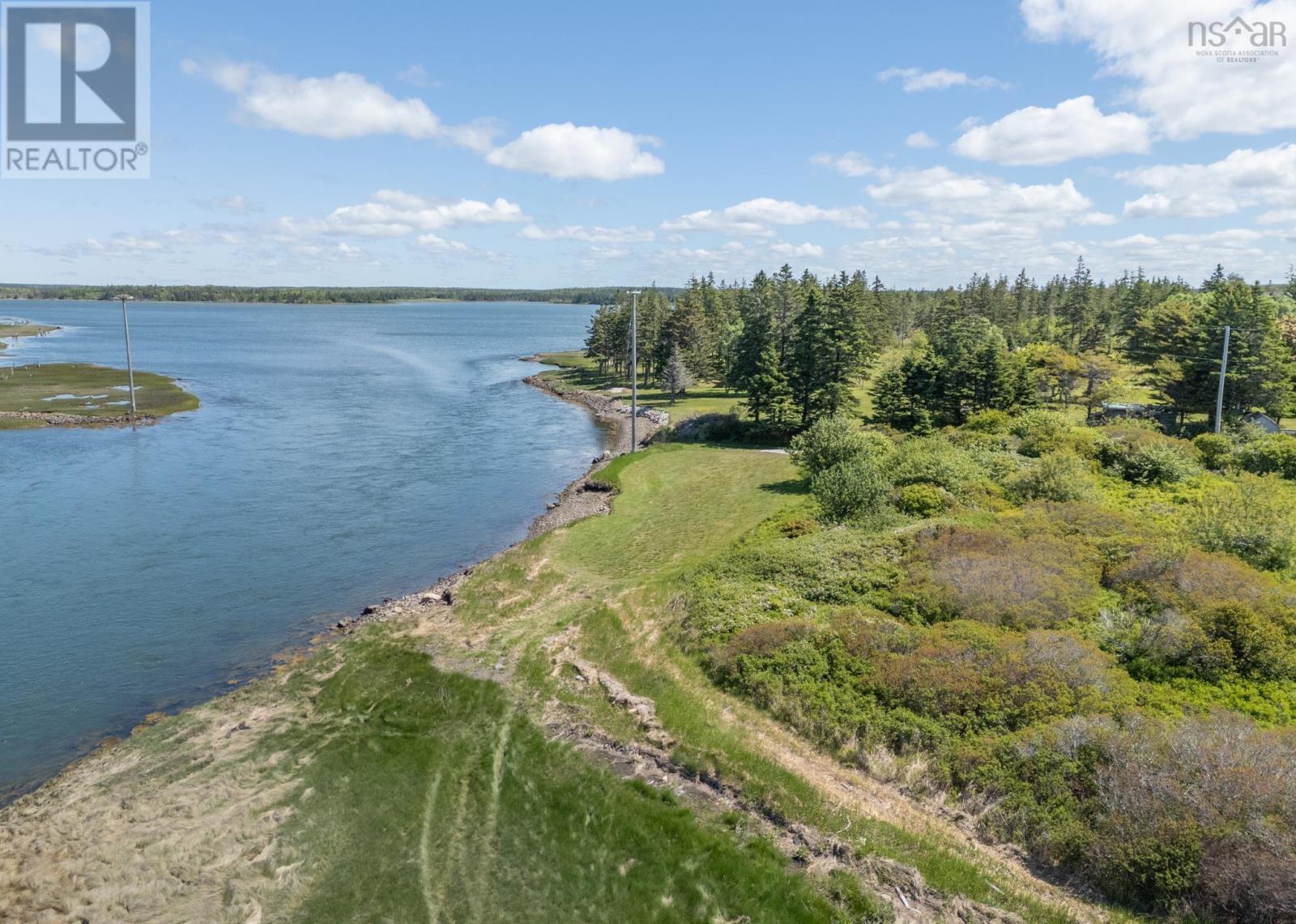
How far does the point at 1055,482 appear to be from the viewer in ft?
90.2

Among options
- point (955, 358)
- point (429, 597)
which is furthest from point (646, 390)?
point (429, 597)

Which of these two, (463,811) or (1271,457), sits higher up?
(1271,457)

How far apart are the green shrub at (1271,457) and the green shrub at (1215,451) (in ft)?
1.56

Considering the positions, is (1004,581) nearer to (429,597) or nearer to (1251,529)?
(1251,529)

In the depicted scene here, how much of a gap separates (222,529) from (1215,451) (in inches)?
1696

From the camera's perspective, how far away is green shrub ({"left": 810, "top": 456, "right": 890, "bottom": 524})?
2712cm

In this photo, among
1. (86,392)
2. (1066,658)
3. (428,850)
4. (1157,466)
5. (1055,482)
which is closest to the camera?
(428,850)

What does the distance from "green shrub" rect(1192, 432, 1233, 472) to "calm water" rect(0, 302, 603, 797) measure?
30.0 m

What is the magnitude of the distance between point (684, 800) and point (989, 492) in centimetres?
2014

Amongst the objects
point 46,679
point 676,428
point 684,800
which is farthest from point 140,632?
point 676,428

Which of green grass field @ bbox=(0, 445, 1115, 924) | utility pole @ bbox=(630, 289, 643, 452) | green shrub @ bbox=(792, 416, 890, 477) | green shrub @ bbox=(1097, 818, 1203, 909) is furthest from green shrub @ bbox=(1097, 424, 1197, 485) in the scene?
utility pole @ bbox=(630, 289, 643, 452)

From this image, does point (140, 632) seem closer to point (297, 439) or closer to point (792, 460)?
point (792, 460)

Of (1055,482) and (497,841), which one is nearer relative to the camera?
(497,841)

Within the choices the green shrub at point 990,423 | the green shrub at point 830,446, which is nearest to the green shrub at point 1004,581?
the green shrub at point 830,446
